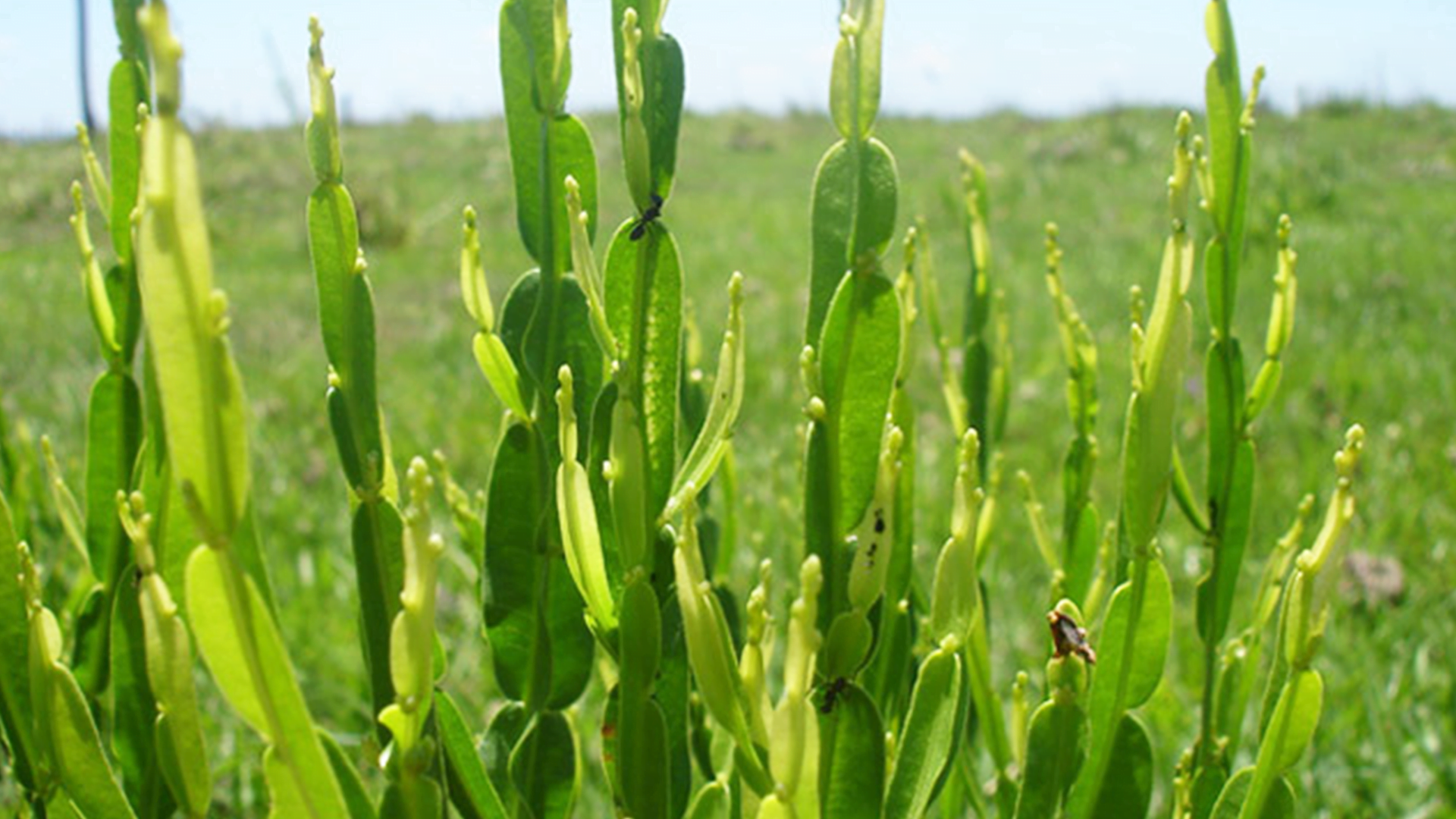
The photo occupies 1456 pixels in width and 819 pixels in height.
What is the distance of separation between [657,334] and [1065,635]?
0.57ft

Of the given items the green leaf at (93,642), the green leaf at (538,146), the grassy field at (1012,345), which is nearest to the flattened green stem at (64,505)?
the green leaf at (93,642)

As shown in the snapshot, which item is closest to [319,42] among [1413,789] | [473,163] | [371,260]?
[1413,789]

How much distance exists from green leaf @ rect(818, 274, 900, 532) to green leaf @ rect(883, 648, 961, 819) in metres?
0.06

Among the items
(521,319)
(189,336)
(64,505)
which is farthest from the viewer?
(64,505)

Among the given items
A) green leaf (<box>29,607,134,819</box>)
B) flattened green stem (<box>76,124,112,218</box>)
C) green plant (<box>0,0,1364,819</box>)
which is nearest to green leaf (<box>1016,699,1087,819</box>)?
green plant (<box>0,0,1364,819</box>)

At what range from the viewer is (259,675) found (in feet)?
0.99

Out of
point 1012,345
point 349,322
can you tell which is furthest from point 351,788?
point 1012,345

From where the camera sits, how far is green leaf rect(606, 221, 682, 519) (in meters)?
0.44

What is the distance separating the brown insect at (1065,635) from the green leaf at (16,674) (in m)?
0.35

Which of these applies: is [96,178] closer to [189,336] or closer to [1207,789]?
[189,336]

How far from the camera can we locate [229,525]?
29 cm

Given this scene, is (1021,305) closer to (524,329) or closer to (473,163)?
(524,329)

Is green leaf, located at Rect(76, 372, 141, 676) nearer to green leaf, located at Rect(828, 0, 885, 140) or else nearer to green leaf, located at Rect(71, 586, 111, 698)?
green leaf, located at Rect(71, 586, 111, 698)

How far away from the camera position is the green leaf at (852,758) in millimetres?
412
